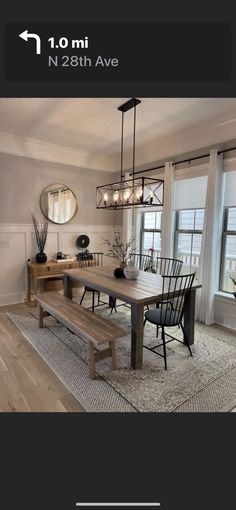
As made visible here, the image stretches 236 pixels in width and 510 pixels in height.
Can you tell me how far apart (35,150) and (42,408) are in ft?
12.2

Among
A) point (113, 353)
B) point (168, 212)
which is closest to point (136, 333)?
point (113, 353)

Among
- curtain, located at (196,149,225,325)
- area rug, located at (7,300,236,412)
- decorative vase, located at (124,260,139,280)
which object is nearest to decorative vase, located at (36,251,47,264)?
area rug, located at (7,300,236,412)

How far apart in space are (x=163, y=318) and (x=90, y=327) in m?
0.71

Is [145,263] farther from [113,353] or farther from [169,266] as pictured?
[113,353]

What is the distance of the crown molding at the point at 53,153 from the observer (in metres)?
3.89

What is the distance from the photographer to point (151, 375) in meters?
2.24

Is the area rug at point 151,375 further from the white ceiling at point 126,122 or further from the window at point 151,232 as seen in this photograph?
the white ceiling at point 126,122

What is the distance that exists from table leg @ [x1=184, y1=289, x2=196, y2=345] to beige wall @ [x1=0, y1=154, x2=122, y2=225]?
2.79 meters

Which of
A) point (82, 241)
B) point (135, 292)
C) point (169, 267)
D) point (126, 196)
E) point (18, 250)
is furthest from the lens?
point (82, 241)

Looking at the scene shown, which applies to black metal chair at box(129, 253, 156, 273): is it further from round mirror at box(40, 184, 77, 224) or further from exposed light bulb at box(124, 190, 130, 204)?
round mirror at box(40, 184, 77, 224)

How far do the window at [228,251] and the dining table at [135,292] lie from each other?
2.64 feet

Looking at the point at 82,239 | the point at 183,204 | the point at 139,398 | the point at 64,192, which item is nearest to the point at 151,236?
the point at 183,204

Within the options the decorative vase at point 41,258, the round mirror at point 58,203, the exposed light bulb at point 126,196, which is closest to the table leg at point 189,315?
the exposed light bulb at point 126,196
